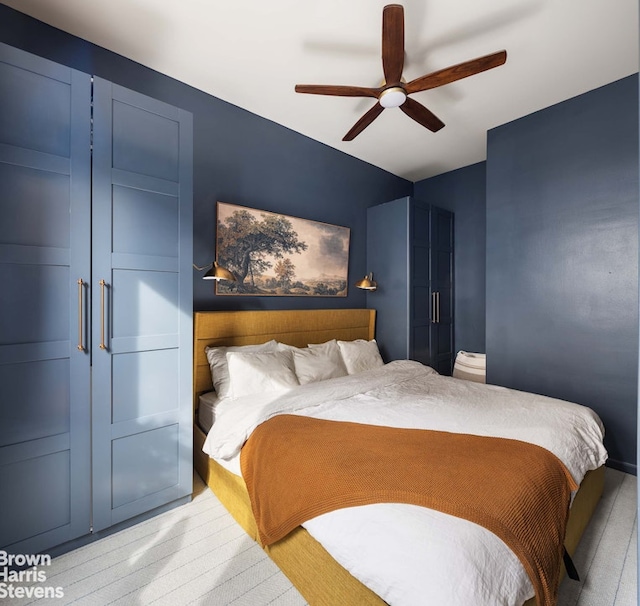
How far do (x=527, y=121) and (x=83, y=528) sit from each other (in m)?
4.74

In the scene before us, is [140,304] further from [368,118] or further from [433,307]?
[433,307]

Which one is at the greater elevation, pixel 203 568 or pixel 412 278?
pixel 412 278

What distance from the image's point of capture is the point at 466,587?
0.95 m

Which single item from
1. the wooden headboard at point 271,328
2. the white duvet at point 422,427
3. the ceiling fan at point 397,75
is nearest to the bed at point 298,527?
the wooden headboard at point 271,328

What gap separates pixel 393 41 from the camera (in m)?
1.83

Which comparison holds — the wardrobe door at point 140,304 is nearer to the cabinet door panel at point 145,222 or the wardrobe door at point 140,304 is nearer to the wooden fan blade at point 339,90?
the cabinet door panel at point 145,222

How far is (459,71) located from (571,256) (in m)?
2.01

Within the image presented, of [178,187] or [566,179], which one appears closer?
[178,187]

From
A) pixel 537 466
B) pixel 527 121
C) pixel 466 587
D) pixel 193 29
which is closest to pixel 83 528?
pixel 466 587

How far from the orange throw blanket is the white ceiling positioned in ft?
8.31

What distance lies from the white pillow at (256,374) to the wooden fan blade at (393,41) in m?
2.08

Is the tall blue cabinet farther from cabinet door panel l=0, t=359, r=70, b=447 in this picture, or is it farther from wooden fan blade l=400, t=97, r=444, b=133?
cabinet door panel l=0, t=359, r=70, b=447

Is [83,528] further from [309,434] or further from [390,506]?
[390,506]

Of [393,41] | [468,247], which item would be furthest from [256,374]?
[468,247]
